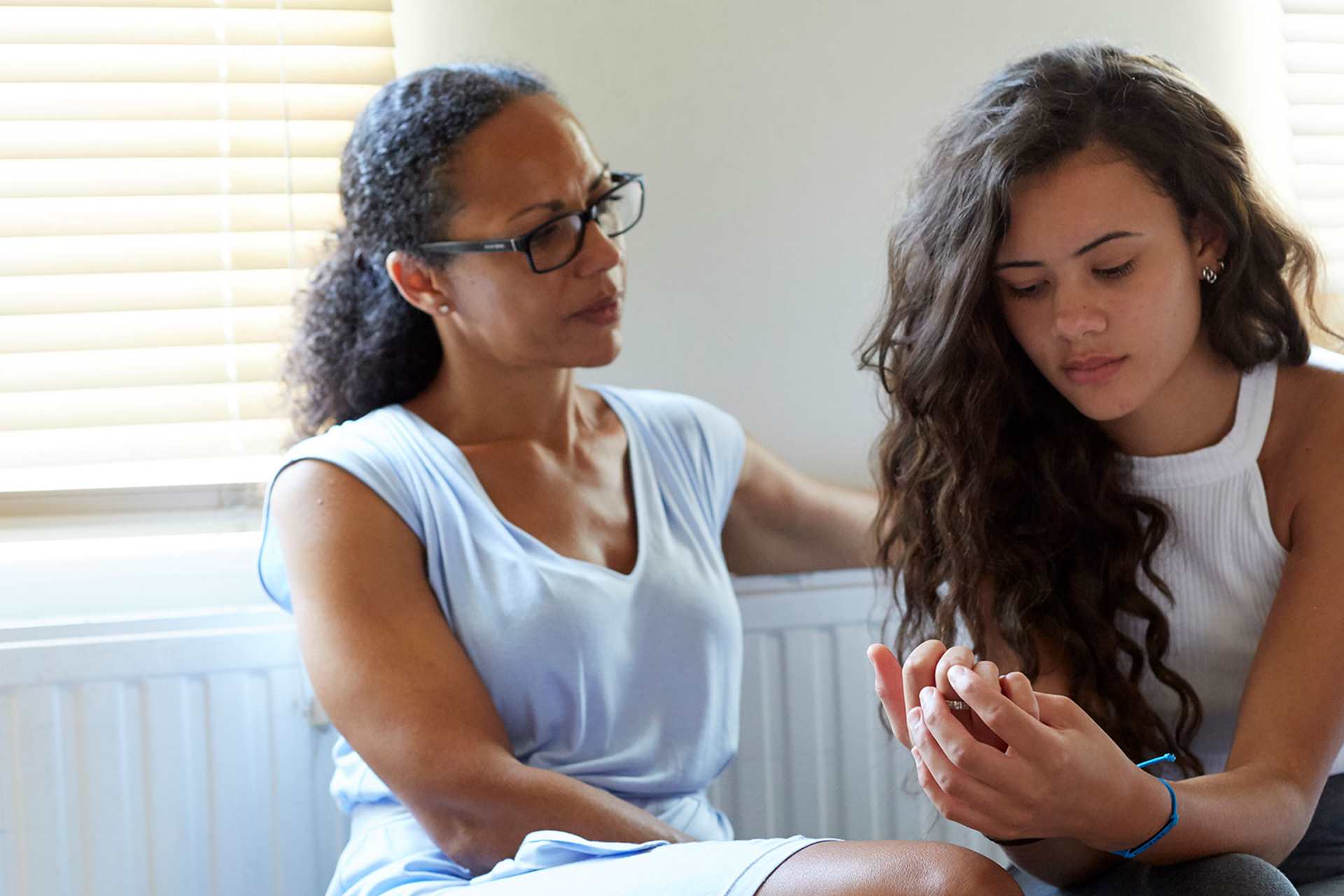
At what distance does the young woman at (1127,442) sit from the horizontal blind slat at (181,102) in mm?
793

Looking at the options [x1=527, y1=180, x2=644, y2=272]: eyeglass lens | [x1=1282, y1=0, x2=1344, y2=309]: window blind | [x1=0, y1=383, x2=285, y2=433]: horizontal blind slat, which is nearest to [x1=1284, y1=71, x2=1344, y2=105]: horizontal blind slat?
[x1=1282, y1=0, x2=1344, y2=309]: window blind

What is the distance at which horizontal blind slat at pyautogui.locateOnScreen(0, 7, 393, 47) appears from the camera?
5.29 ft

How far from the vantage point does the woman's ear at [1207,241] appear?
1.19 m

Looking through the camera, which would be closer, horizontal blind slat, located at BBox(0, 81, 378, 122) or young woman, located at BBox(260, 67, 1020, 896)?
young woman, located at BBox(260, 67, 1020, 896)

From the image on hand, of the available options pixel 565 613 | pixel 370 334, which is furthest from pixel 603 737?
pixel 370 334

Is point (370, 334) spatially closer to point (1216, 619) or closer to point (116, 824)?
point (116, 824)

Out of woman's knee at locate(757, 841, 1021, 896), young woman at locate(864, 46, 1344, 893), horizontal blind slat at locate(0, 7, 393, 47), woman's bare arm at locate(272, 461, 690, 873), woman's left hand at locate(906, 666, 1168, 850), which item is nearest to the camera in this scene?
woman's left hand at locate(906, 666, 1168, 850)

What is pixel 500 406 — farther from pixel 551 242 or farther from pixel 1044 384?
pixel 1044 384

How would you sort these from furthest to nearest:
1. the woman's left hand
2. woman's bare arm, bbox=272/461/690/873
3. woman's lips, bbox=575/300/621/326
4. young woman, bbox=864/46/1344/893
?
woman's lips, bbox=575/300/621/326, woman's bare arm, bbox=272/461/690/873, young woman, bbox=864/46/1344/893, the woman's left hand

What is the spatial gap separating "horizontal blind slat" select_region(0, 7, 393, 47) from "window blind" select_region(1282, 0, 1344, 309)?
1299 mm

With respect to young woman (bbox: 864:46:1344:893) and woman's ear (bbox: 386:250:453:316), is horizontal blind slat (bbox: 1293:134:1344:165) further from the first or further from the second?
woman's ear (bbox: 386:250:453:316)

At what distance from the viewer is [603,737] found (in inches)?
54.3

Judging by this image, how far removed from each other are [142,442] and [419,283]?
46 cm

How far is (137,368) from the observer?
1.65 metres
